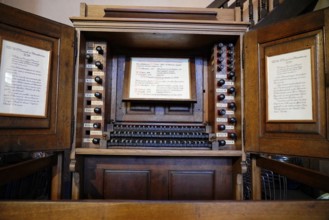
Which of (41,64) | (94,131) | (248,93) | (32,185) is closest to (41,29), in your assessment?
(41,64)

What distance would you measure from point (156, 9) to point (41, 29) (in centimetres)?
80

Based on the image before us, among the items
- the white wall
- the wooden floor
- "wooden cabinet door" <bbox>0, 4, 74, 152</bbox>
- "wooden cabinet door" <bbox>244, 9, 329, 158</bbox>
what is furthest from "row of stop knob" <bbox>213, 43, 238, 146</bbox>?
the white wall

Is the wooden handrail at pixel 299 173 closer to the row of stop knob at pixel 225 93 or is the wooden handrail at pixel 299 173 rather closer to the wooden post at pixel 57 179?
the row of stop knob at pixel 225 93

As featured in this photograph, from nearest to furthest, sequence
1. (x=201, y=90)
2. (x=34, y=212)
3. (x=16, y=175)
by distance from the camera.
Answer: (x=34, y=212) < (x=16, y=175) < (x=201, y=90)

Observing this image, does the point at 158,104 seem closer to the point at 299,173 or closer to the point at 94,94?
the point at 94,94

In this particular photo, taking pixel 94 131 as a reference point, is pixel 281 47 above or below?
above

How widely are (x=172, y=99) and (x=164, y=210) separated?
0.88 m

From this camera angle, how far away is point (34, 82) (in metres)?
1.40

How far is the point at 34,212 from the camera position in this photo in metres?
1.13

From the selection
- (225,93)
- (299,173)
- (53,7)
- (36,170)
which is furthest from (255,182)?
(53,7)

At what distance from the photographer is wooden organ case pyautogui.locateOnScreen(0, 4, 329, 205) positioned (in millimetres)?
1342

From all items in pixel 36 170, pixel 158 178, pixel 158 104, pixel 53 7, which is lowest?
pixel 158 178

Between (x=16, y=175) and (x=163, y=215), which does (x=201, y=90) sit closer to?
(x=163, y=215)

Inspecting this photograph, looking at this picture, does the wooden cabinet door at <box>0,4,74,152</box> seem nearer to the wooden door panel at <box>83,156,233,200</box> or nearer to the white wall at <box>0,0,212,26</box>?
the wooden door panel at <box>83,156,233,200</box>
